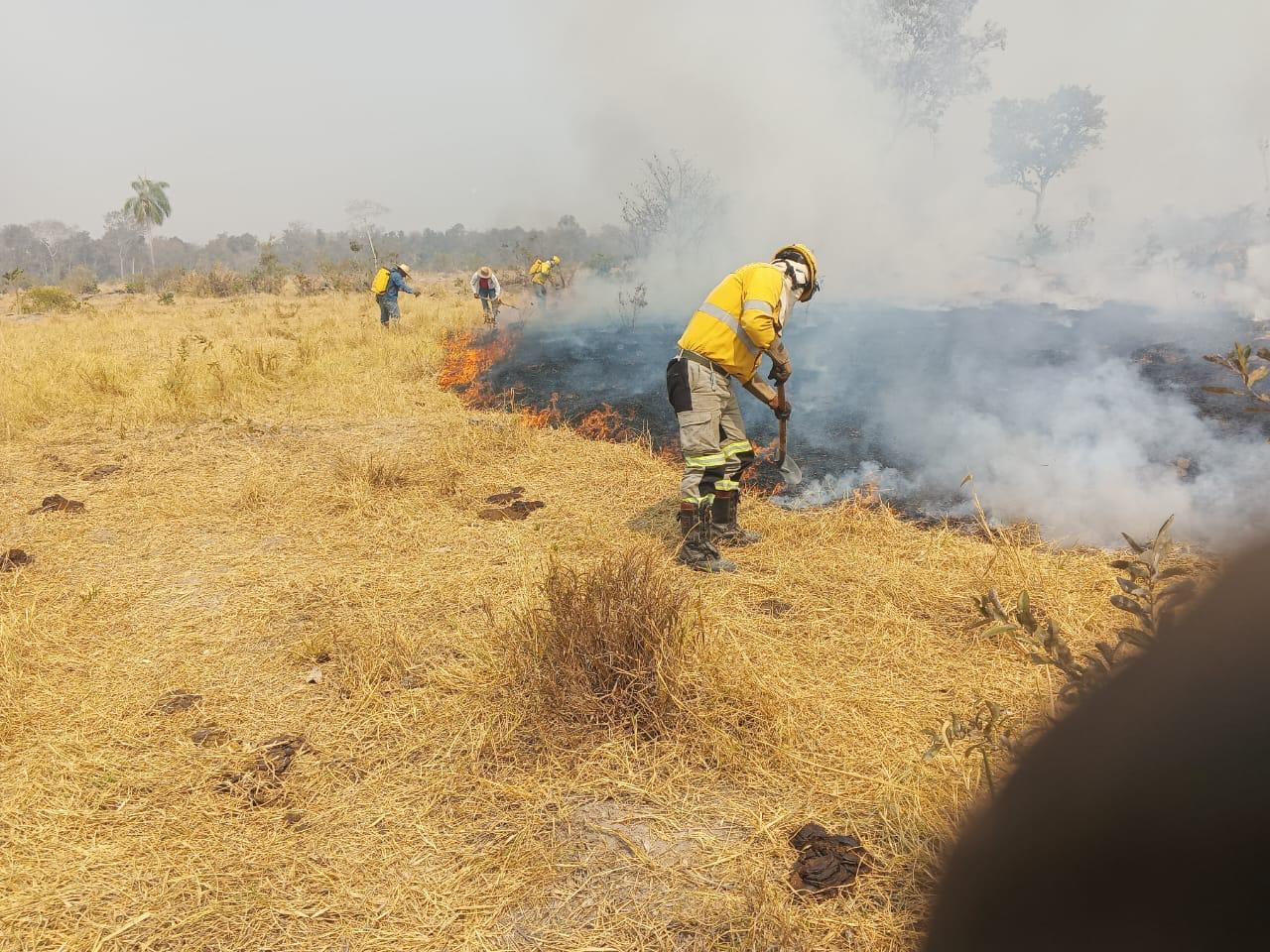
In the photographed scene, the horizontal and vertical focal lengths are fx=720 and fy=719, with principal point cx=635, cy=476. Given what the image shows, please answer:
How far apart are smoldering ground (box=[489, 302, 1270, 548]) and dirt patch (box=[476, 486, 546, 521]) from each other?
6.47 feet

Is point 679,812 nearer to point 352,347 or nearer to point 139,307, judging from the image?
point 352,347

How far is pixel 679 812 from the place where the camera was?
2488mm

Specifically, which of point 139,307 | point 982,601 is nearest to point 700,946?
point 982,601

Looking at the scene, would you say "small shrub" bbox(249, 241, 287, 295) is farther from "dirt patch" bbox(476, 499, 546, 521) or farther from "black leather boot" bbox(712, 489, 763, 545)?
"black leather boot" bbox(712, 489, 763, 545)

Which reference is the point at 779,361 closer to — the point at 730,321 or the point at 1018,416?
the point at 730,321

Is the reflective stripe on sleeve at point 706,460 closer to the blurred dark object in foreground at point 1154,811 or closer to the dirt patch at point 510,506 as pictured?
the dirt patch at point 510,506

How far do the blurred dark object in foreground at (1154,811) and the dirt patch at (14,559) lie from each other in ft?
18.6

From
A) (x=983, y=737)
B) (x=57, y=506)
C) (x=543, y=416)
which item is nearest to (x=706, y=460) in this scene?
(x=983, y=737)

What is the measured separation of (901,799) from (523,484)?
4272mm

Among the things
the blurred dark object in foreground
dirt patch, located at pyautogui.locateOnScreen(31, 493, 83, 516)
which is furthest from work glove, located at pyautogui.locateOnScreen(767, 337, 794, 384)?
dirt patch, located at pyautogui.locateOnScreen(31, 493, 83, 516)

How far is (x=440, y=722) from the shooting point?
119 inches

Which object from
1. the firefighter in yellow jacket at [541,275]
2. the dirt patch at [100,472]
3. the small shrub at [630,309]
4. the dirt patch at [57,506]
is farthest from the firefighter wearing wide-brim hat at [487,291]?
the dirt patch at [57,506]

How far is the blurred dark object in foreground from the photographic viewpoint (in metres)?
0.42

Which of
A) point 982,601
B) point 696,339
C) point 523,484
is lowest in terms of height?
point 523,484
